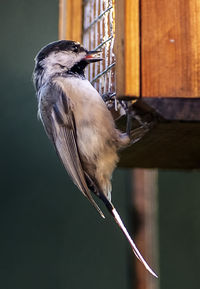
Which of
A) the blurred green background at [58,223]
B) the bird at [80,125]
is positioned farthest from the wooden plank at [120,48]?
the blurred green background at [58,223]

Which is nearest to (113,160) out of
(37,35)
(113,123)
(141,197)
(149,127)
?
(113,123)

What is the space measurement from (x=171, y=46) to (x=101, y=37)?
1.89 feet

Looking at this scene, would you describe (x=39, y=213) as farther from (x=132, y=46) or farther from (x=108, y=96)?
(x=132, y=46)

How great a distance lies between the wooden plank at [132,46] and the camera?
1796mm

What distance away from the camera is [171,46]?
1.83 metres

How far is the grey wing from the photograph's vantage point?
2078 mm

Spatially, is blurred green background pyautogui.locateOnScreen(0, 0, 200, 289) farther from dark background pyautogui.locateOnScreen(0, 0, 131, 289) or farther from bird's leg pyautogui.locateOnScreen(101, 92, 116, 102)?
bird's leg pyautogui.locateOnScreen(101, 92, 116, 102)

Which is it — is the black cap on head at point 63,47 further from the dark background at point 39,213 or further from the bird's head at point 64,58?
the dark background at point 39,213

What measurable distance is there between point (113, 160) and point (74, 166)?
152 millimetres

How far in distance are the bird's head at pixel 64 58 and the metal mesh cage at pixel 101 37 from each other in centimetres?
5

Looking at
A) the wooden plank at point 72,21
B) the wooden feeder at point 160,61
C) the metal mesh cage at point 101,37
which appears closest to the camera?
the wooden feeder at point 160,61

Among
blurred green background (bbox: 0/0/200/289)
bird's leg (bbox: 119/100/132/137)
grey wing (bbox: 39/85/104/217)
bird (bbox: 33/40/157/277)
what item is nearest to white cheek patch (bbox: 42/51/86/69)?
bird (bbox: 33/40/157/277)

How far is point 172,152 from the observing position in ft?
7.64

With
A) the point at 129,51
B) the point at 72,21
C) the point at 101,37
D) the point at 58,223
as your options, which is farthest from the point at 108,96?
the point at 58,223
